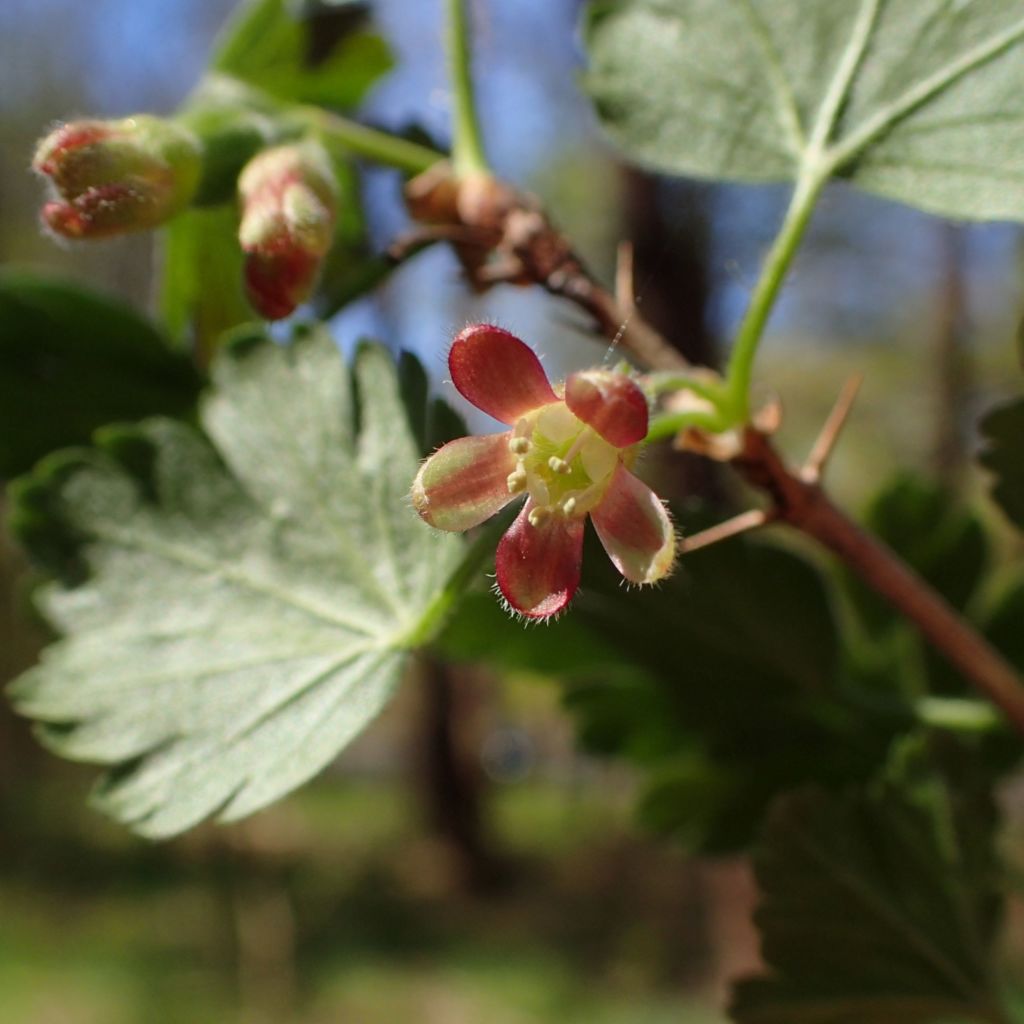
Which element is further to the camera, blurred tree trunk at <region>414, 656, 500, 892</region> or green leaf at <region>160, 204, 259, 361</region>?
blurred tree trunk at <region>414, 656, 500, 892</region>

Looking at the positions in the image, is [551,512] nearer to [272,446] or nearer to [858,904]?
[272,446]

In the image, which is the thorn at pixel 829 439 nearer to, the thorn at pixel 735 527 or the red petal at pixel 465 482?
the thorn at pixel 735 527

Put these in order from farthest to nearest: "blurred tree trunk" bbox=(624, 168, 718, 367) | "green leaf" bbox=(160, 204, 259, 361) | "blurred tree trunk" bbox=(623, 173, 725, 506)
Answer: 1. "blurred tree trunk" bbox=(624, 168, 718, 367)
2. "blurred tree trunk" bbox=(623, 173, 725, 506)
3. "green leaf" bbox=(160, 204, 259, 361)

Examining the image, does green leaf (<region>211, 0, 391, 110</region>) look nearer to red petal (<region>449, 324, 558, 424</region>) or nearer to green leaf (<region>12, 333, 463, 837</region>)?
green leaf (<region>12, 333, 463, 837</region>)

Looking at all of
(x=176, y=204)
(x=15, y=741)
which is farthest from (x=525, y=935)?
(x=176, y=204)

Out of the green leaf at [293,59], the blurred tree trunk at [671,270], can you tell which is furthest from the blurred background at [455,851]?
the green leaf at [293,59]

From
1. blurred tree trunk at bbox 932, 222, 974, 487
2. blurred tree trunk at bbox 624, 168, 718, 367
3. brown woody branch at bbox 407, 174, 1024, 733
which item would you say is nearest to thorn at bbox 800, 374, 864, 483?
brown woody branch at bbox 407, 174, 1024, 733
